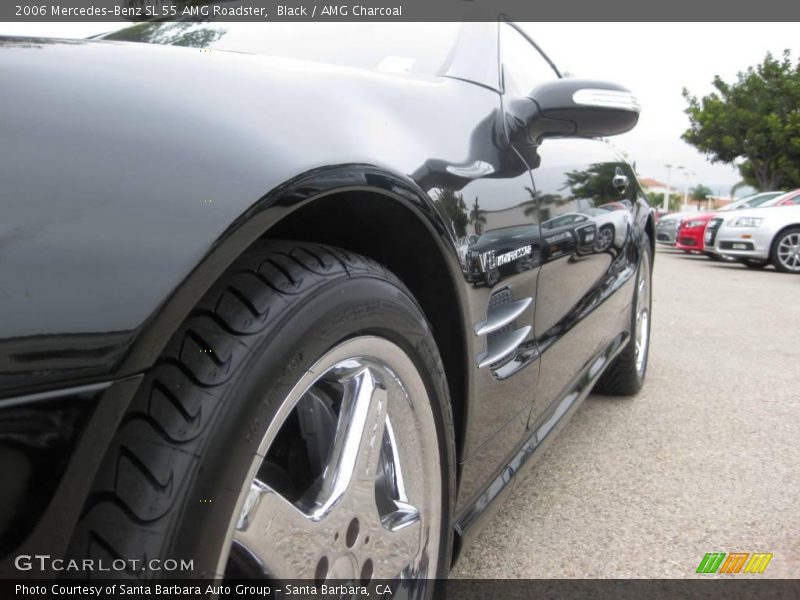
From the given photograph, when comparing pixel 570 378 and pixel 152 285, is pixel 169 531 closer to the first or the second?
pixel 152 285

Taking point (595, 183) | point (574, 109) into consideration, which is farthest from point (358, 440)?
point (595, 183)

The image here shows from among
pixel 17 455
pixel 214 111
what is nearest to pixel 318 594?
pixel 17 455

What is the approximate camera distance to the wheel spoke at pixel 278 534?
83 centimetres

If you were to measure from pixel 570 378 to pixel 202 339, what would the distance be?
1517mm

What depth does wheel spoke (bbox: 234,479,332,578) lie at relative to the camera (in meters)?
0.83

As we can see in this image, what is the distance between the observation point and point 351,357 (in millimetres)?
975

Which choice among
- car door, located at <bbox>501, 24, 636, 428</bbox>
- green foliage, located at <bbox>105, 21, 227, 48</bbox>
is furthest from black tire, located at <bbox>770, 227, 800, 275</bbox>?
green foliage, located at <bbox>105, 21, 227, 48</bbox>

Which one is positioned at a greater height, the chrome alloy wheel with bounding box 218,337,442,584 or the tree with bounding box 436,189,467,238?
the tree with bounding box 436,189,467,238

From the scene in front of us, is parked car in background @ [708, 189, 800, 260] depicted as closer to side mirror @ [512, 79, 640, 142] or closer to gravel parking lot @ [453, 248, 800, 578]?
gravel parking lot @ [453, 248, 800, 578]

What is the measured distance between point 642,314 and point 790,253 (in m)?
8.01

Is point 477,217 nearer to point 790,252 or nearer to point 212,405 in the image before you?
point 212,405

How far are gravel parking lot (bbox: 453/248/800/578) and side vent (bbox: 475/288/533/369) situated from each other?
1.54 feet

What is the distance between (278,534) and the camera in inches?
34.5

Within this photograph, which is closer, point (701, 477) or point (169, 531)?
point (169, 531)
